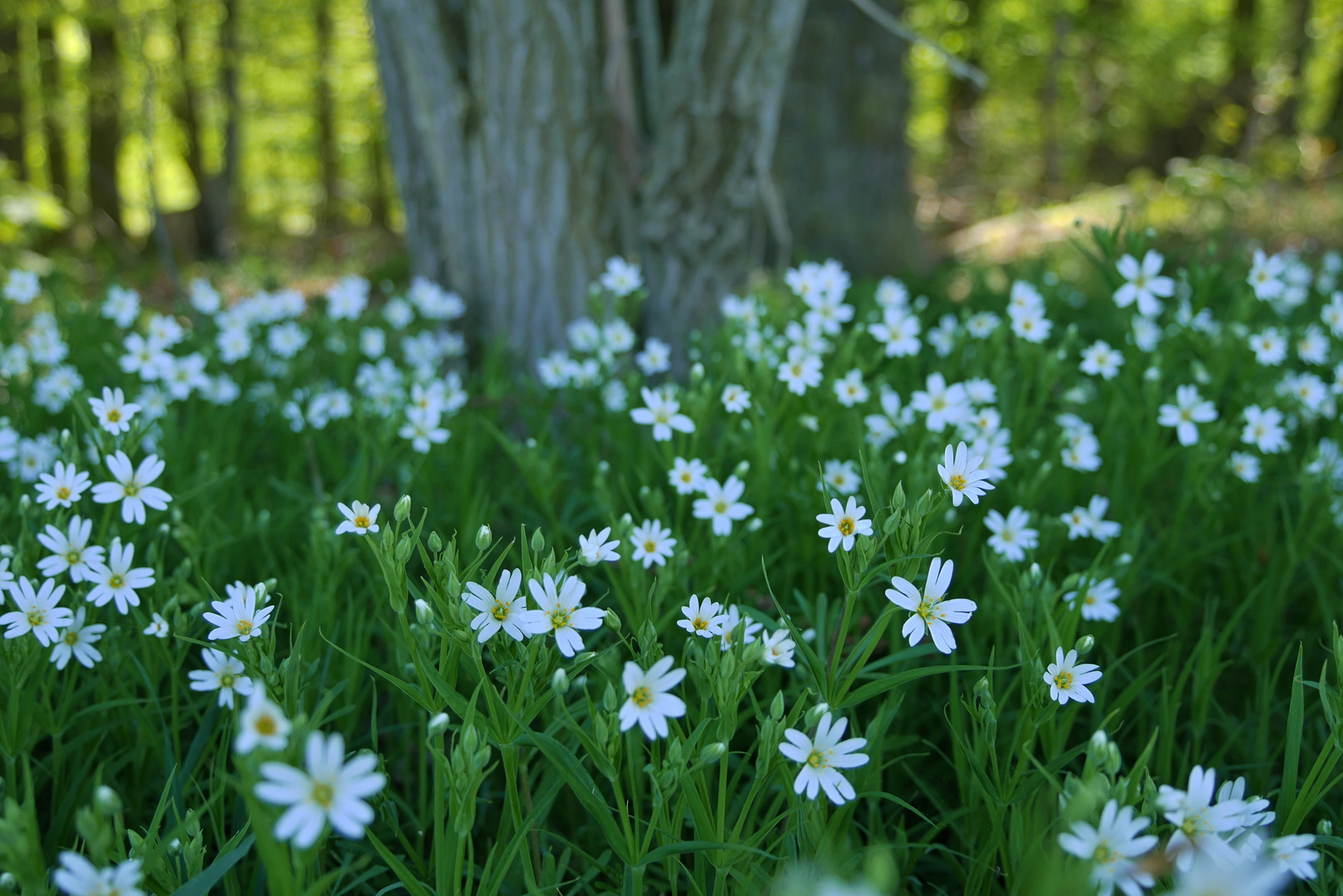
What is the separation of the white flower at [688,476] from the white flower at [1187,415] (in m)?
1.02

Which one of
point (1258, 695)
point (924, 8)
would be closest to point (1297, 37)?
point (924, 8)

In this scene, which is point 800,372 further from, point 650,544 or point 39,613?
point 39,613

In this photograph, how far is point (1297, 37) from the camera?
24.8 feet

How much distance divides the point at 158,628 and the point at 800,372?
127cm

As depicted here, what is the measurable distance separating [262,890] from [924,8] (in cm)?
1015

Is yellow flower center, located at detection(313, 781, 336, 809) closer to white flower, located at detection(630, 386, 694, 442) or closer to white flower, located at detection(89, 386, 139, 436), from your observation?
white flower, located at detection(89, 386, 139, 436)

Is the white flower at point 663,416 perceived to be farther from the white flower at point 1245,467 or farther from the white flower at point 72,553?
the white flower at point 1245,467

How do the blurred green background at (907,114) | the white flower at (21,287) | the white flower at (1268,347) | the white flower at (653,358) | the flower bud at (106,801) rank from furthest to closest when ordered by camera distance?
the blurred green background at (907,114) < the white flower at (21,287) < the white flower at (653,358) < the white flower at (1268,347) < the flower bud at (106,801)

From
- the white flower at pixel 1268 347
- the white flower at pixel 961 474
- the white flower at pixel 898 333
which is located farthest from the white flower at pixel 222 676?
the white flower at pixel 1268 347

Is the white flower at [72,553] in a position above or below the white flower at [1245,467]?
above

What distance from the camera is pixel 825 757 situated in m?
0.99

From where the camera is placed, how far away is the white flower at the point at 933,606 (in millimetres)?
998

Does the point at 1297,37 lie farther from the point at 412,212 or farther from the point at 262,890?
the point at 262,890

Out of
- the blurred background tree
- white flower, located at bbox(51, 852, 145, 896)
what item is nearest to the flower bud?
white flower, located at bbox(51, 852, 145, 896)
